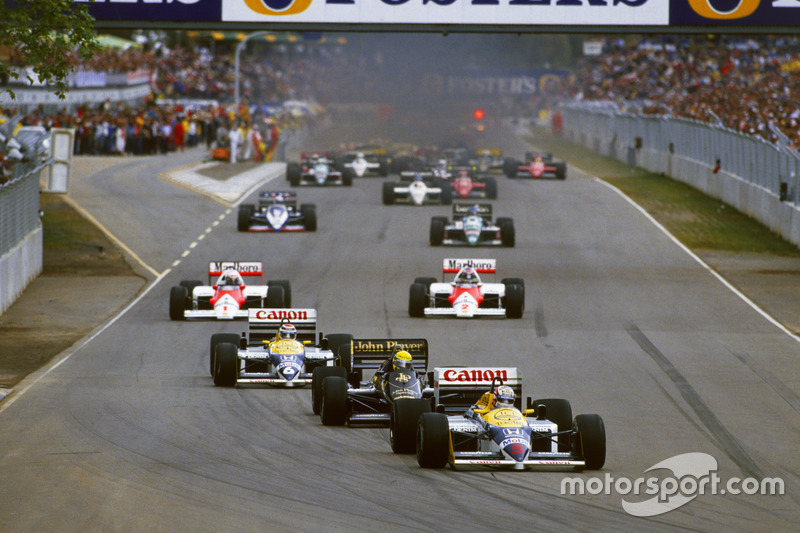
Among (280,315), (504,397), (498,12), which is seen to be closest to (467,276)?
(498,12)

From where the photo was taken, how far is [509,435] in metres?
13.7

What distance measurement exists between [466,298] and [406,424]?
1128 centimetres

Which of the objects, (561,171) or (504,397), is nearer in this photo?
(504,397)

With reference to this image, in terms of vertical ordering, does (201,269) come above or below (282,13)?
below

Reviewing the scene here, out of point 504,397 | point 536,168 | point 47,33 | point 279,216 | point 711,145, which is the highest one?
point 47,33

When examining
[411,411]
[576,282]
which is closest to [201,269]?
A: [576,282]

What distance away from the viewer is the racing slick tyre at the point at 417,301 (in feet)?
83.9

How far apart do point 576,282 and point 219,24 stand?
10.5m

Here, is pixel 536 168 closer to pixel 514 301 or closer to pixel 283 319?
pixel 514 301

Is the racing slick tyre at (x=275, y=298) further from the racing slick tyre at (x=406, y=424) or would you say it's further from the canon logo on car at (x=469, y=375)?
the racing slick tyre at (x=406, y=424)

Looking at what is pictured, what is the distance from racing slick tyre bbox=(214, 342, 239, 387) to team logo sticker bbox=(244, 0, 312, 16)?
10.4 meters

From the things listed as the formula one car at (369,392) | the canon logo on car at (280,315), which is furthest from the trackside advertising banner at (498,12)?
the formula one car at (369,392)

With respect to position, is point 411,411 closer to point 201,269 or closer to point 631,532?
point 631,532

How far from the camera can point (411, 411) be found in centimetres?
1445
